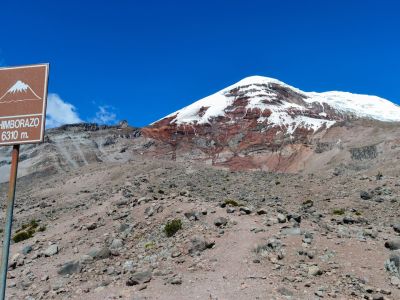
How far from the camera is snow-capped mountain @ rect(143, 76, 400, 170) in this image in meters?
114

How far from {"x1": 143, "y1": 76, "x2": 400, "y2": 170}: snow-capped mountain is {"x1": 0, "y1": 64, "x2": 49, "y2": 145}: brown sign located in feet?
309

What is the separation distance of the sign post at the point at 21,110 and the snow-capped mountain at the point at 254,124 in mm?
94061

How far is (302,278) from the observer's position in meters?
15.2

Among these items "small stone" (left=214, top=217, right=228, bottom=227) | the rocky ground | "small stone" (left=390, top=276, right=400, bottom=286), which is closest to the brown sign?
the rocky ground

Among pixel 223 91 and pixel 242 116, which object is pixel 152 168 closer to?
pixel 242 116

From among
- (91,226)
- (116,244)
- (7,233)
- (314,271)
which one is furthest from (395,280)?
(91,226)

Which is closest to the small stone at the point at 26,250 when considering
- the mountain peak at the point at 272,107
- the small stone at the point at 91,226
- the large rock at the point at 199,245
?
the small stone at the point at 91,226

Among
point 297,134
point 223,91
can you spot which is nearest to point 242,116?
point 297,134

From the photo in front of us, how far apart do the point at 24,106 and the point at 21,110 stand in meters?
0.09

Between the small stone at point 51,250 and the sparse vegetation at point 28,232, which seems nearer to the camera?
the small stone at point 51,250

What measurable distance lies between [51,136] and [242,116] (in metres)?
57.0

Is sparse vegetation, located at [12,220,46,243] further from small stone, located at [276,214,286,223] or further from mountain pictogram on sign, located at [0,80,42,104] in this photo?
mountain pictogram on sign, located at [0,80,42,104]

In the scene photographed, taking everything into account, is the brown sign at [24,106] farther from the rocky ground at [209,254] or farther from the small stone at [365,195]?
the small stone at [365,195]

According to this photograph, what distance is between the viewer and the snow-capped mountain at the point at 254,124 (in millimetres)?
114438
